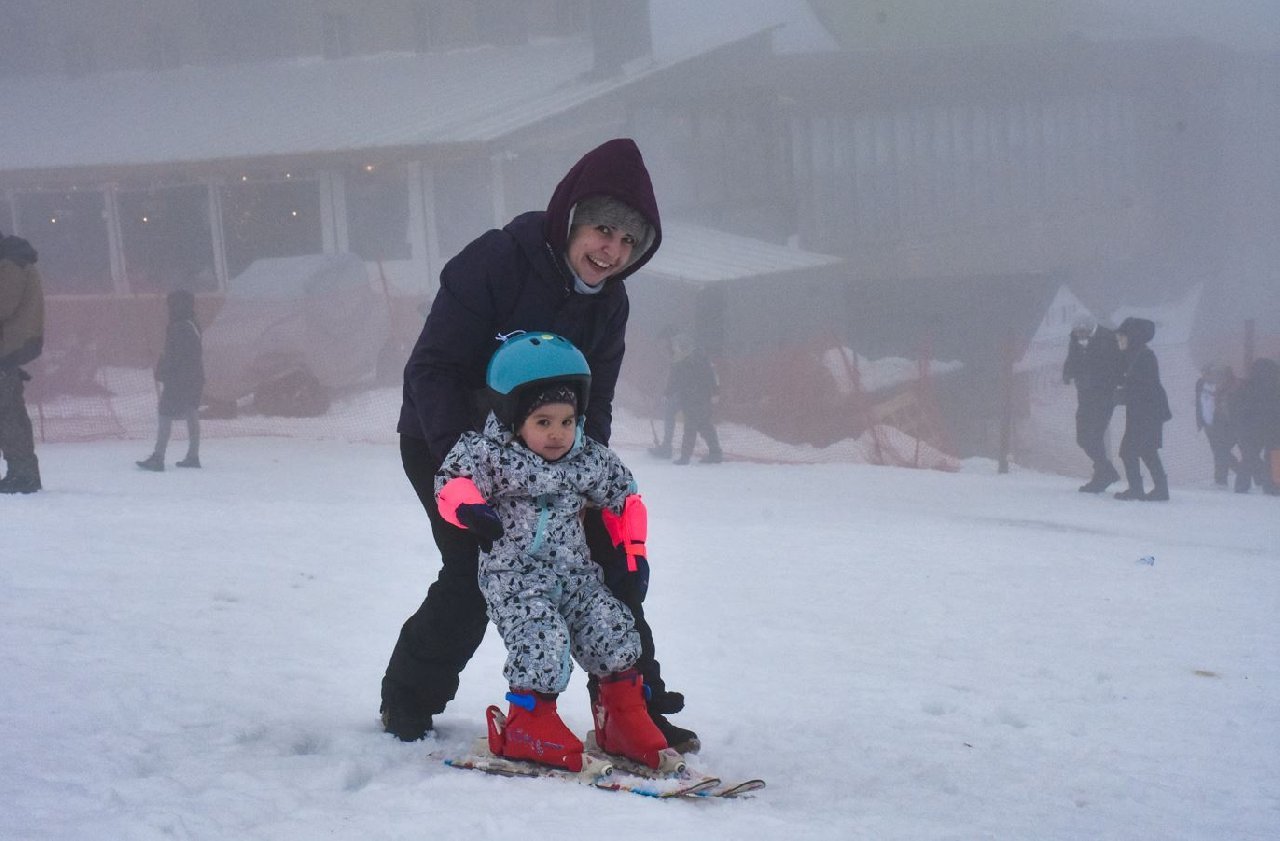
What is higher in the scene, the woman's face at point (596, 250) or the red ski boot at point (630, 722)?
the woman's face at point (596, 250)

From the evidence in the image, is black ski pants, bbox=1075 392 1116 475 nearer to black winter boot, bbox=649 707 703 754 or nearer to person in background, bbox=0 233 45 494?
person in background, bbox=0 233 45 494

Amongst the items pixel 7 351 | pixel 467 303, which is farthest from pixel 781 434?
pixel 467 303

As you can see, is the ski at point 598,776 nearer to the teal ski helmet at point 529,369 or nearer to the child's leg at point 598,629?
the child's leg at point 598,629

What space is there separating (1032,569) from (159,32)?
19524 millimetres

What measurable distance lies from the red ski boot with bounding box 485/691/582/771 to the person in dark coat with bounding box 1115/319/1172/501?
8280mm

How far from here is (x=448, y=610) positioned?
261 centimetres

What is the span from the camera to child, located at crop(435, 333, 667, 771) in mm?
2395

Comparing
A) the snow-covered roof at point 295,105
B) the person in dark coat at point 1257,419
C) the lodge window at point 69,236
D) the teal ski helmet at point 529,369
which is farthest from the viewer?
the lodge window at point 69,236

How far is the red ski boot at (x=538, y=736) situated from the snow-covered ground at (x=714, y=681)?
0.33ft

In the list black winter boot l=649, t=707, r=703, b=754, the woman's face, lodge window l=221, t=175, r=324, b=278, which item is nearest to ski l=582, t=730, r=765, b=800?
black winter boot l=649, t=707, r=703, b=754

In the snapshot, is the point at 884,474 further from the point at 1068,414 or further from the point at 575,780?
the point at 575,780

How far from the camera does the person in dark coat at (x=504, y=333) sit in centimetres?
249

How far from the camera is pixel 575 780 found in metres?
2.37

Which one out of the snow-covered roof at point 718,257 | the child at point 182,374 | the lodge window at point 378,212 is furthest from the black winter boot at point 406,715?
the lodge window at point 378,212
